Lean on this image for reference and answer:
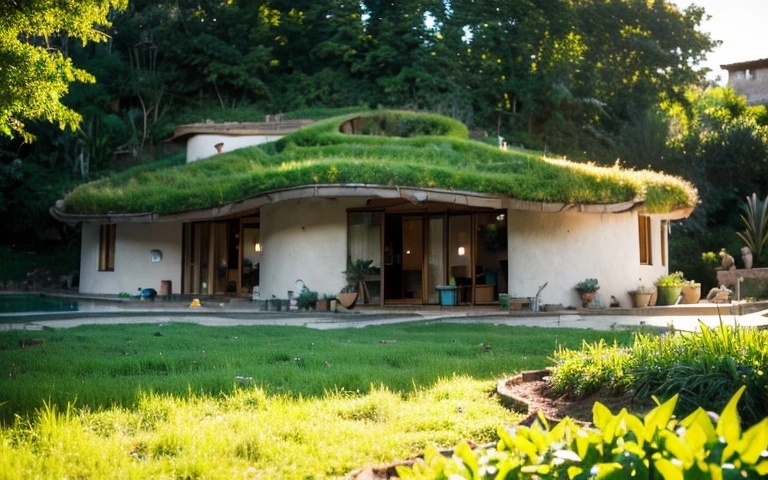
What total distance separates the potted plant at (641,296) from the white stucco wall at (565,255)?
0.19m

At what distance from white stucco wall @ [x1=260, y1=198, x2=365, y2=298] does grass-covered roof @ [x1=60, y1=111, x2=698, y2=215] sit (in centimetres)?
110

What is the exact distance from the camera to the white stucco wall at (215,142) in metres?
23.7

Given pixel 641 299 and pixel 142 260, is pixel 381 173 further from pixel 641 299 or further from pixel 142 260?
pixel 142 260

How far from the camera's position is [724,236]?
2752 cm

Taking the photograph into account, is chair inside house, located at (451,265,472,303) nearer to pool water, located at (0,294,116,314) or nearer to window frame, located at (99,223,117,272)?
pool water, located at (0,294,116,314)

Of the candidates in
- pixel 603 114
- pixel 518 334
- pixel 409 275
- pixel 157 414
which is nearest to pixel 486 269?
pixel 409 275

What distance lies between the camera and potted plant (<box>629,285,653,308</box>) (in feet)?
55.8

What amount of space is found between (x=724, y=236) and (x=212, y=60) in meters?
24.7

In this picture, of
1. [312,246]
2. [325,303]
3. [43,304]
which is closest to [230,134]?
[43,304]

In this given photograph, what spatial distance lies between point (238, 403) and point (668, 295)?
1498 cm

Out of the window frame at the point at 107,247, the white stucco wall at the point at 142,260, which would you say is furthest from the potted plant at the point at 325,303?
the window frame at the point at 107,247

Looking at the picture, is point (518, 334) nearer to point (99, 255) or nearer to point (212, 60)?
point (99, 255)

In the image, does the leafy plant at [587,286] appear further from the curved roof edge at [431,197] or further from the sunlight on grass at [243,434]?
the sunlight on grass at [243,434]

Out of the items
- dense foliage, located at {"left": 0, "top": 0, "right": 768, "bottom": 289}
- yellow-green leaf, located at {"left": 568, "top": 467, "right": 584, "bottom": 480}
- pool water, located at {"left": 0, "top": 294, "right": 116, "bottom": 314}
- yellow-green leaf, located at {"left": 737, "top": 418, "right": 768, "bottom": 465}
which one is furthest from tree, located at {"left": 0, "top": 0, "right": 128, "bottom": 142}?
dense foliage, located at {"left": 0, "top": 0, "right": 768, "bottom": 289}
